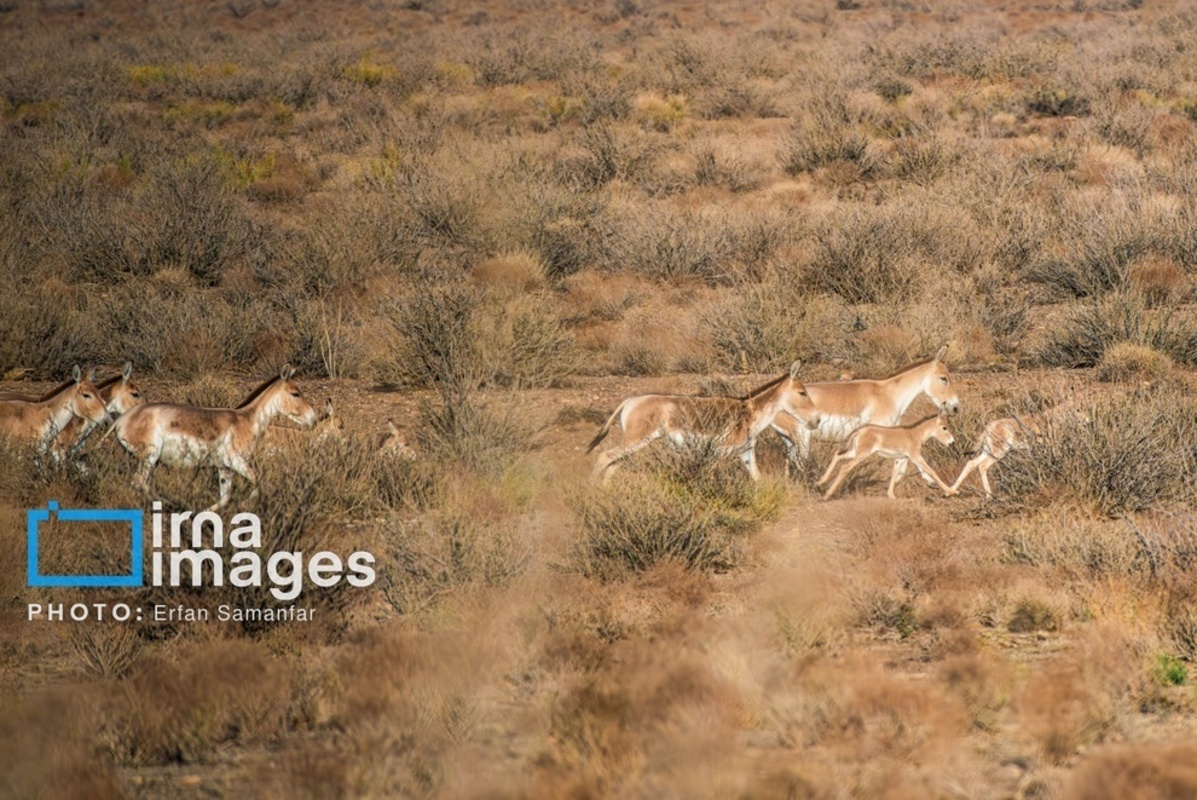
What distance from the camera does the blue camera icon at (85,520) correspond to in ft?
29.1

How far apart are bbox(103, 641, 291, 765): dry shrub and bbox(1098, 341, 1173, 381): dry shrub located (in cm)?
1048

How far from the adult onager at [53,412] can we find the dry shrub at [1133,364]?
→ 10055 mm

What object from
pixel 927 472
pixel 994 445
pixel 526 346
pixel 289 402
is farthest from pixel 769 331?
pixel 289 402

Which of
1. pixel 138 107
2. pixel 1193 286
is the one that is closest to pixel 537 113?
pixel 138 107

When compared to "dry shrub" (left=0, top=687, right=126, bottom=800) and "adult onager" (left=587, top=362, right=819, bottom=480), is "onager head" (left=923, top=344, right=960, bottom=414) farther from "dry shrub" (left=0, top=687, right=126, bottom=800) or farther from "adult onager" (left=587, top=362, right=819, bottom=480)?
"dry shrub" (left=0, top=687, right=126, bottom=800)

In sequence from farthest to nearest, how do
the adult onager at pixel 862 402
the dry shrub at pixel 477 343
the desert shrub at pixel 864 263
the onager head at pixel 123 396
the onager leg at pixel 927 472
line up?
the desert shrub at pixel 864 263 → the dry shrub at pixel 477 343 → the adult onager at pixel 862 402 → the onager leg at pixel 927 472 → the onager head at pixel 123 396

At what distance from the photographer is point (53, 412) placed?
11531mm

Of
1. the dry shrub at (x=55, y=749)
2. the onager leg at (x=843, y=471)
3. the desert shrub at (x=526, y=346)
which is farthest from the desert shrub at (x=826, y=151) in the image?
the dry shrub at (x=55, y=749)

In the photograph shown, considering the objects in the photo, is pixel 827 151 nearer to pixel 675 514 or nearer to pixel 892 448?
pixel 892 448

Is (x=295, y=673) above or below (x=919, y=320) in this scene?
above

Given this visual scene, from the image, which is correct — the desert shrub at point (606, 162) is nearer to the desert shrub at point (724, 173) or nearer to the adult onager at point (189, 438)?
the desert shrub at point (724, 173)

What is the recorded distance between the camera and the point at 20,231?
21.7m

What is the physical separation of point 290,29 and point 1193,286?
139ft

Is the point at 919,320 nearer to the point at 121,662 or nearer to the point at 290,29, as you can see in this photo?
the point at 121,662
